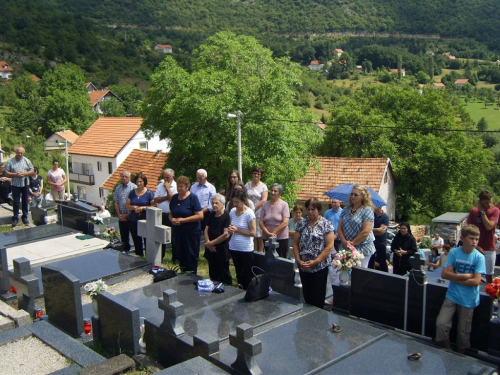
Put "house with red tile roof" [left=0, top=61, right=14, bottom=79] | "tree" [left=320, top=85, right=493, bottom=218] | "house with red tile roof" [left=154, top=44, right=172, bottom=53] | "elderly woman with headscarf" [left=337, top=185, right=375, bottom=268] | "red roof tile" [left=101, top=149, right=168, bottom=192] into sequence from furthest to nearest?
"house with red tile roof" [left=154, top=44, right=172, bottom=53], "house with red tile roof" [left=0, top=61, right=14, bottom=79], "tree" [left=320, top=85, right=493, bottom=218], "red roof tile" [left=101, top=149, right=168, bottom=192], "elderly woman with headscarf" [left=337, top=185, right=375, bottom=268]

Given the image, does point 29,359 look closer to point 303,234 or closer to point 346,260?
point 303,234

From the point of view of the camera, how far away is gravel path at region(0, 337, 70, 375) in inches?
207

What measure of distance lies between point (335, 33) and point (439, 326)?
669 feet

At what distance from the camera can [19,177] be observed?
11.5 m

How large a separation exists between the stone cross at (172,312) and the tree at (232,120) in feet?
45.5

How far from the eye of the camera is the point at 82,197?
51.2 m

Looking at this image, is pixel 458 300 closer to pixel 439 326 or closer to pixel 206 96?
pixel 439 326

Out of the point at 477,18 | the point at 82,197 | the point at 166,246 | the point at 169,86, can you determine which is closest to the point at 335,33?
the point at 477,18

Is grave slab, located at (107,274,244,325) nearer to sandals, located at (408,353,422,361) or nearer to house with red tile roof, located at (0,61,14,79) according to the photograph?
sandals, located at (408,353,422,361)

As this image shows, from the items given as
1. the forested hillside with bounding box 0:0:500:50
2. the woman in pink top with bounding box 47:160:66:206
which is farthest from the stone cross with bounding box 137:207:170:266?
the forested hillside with bounding box 0:0:500:50

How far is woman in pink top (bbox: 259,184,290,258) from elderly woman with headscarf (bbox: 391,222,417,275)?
5.96 feet

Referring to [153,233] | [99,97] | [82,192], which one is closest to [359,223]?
[153,233]

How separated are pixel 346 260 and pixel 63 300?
3520 millimetres

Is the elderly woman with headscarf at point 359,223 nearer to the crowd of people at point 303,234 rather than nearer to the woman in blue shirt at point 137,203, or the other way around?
the crowd of people at point 303,234
